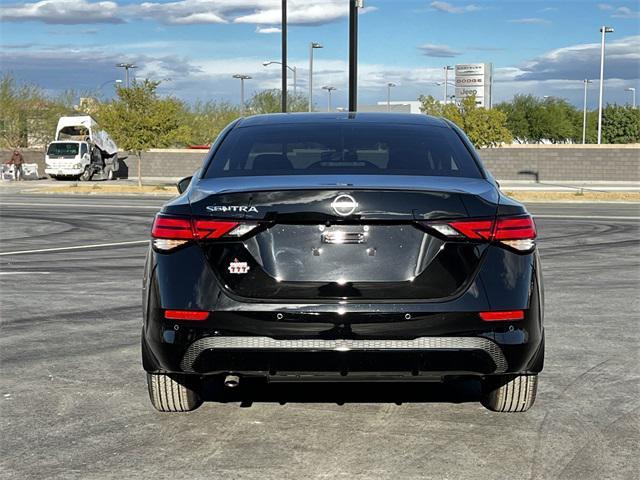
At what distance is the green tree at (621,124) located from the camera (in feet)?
275

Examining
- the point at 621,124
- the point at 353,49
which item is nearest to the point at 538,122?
the point at 621,124

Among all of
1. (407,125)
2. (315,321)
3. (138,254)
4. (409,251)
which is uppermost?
(407,125)

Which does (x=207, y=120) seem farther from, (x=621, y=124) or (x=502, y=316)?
(x=502, y=316)

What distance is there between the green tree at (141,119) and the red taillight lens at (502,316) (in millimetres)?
33870

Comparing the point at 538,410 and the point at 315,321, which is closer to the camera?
the point at 315,321

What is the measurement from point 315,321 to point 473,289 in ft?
2.55

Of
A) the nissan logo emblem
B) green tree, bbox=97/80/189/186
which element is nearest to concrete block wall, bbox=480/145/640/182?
green tree, bbox=97/80/189/186

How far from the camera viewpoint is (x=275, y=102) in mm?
82750

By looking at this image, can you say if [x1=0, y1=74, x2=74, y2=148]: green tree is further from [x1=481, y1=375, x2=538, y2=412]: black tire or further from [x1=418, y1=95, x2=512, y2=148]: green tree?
[x1=481, y1=375, x2=538, y2=412]: black tire

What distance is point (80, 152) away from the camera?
46.3m

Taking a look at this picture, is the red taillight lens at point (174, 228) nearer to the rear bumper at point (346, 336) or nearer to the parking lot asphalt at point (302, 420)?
the rear bumper at point (346, 336)

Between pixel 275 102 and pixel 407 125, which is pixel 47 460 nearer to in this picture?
pixel 407 125

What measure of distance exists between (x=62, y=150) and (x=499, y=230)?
4403cm

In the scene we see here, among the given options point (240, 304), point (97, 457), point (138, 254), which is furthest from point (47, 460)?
point (138, 254)
